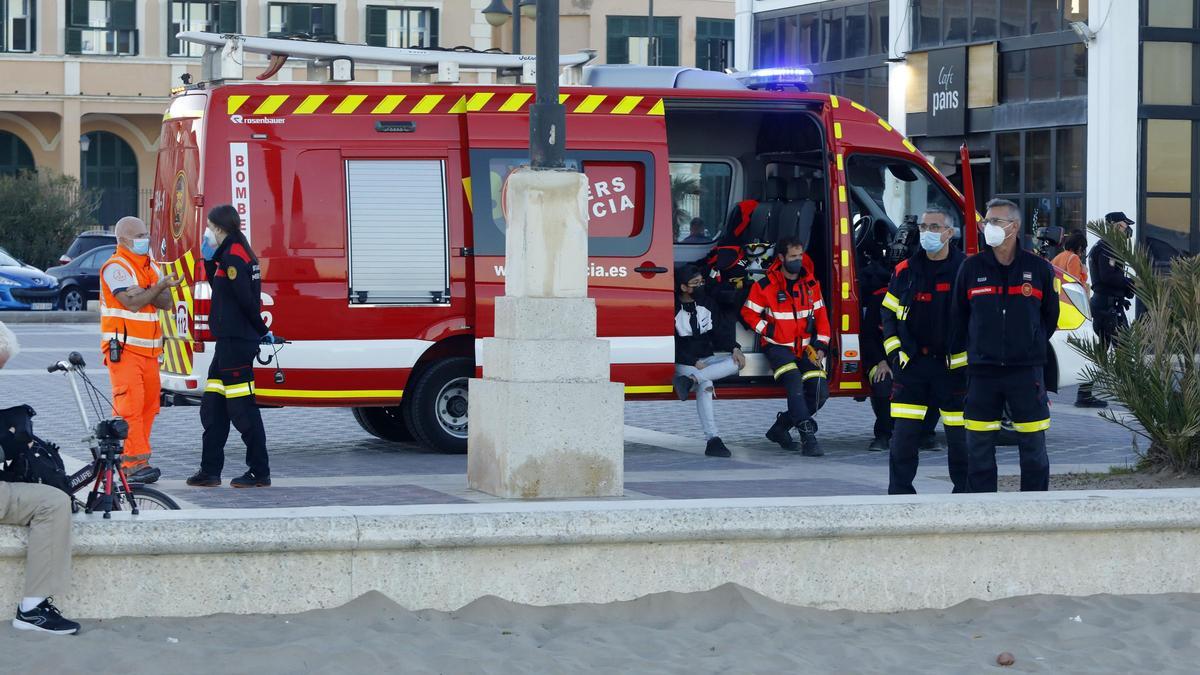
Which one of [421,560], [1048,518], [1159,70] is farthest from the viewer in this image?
[1159,70]

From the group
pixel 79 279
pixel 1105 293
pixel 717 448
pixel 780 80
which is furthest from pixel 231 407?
pixel 79 279

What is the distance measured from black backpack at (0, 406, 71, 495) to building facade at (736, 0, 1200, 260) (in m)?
20.6

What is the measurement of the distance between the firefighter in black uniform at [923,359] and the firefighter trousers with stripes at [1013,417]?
47 centimetres

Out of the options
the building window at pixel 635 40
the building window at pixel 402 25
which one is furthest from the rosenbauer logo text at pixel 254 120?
the building window at pixel 635 40

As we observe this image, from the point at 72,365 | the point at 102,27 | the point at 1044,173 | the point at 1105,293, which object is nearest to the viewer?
the point at 72,365

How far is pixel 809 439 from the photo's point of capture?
1261cm

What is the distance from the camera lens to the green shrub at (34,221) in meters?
37.7

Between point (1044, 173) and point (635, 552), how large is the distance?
20950 mm

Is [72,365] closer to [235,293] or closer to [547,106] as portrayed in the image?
[235,293]

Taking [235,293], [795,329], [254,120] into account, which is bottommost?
[795,329]

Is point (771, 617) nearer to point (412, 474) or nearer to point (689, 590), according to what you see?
point (689, 590)

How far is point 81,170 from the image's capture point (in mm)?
49250

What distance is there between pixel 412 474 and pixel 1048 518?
479 centimetres

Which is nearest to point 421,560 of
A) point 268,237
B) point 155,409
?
point 155,409
